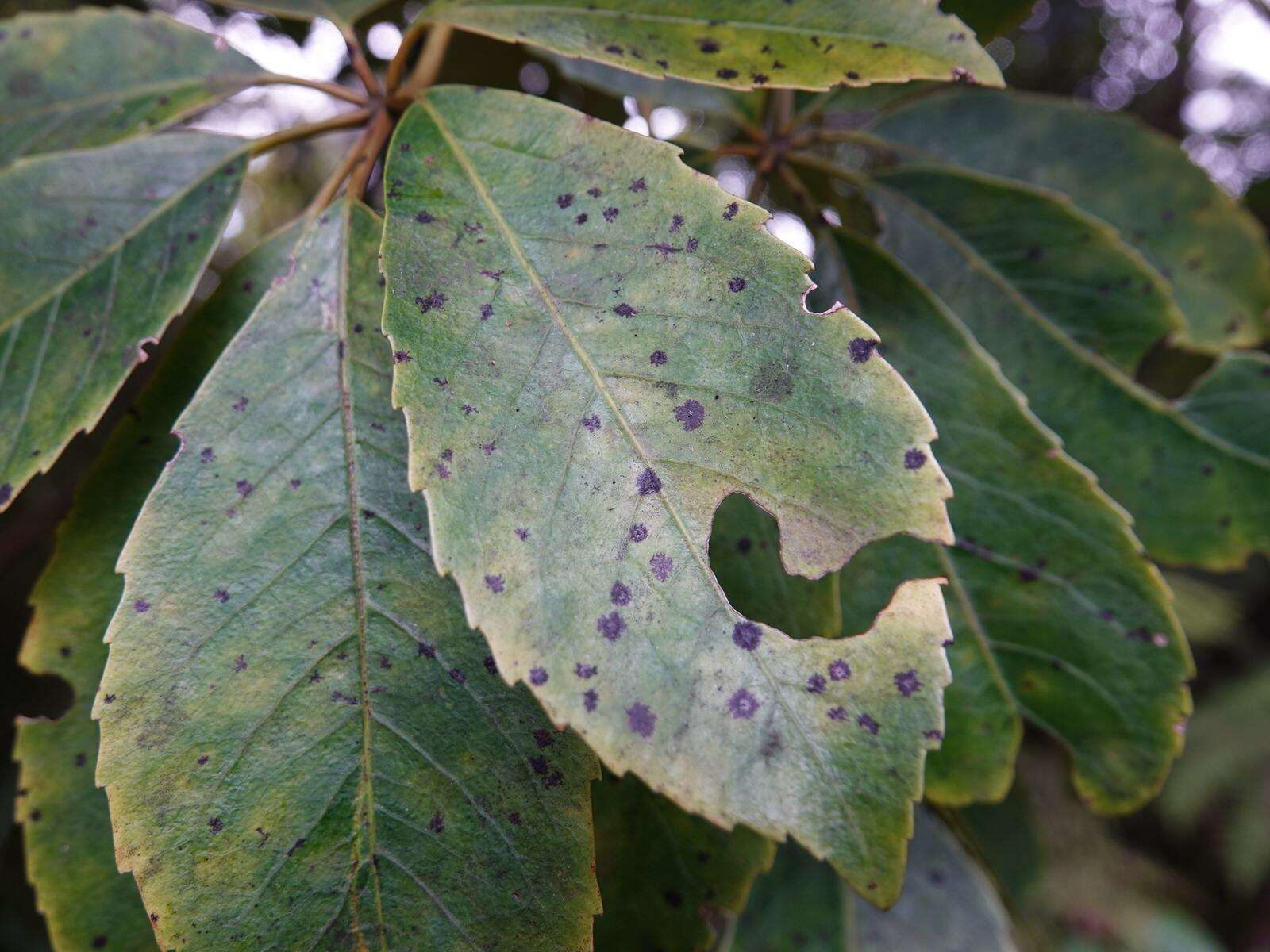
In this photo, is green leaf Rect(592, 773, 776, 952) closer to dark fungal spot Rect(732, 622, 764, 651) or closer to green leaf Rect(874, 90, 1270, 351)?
dark fungal spot Rect(732, 622, 764, 651)

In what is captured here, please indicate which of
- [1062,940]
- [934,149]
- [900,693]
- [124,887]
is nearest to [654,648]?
[900,693]

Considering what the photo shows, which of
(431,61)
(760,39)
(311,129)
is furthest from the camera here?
(431,61)

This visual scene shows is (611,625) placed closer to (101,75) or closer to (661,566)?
(661,566)

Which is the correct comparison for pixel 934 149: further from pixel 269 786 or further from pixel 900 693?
pixel 269 786

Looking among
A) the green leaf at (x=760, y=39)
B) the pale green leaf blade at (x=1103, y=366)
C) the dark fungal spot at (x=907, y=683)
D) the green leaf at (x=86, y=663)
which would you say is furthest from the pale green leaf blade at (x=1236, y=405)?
the green leaf at (x=86, y=663)

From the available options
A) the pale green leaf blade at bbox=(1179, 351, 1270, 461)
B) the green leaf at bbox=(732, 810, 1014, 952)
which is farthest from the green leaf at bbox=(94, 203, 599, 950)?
the pale green leaf blade at bbox=(1179, 351, 1270, 461)

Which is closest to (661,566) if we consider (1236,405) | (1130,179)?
(1236,405)
